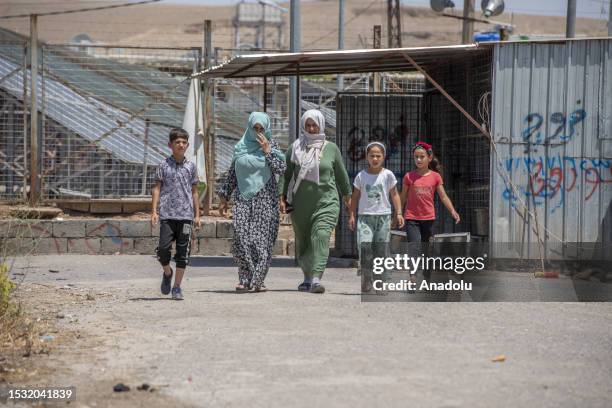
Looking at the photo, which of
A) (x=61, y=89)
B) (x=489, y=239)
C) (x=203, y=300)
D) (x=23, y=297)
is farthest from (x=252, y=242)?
(x=61, y=89)

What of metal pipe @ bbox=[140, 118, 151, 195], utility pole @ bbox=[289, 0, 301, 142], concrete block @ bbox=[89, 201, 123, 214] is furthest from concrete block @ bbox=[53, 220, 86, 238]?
utility pole @ bbox=[289, 0, 301, 142]

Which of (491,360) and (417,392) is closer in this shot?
(417,392)

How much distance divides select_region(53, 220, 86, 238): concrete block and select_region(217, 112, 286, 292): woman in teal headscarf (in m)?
5.79

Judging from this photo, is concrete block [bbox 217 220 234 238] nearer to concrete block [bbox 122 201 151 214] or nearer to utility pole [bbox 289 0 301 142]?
concrete block [bbox 122 201 151 214]

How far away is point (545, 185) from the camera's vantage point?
13.3 metres

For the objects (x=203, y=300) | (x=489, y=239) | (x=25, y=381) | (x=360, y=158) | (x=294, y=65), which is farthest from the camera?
(x=360, y=158)

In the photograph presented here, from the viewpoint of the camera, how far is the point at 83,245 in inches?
645

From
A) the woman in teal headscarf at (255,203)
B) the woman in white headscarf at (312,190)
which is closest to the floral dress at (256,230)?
the woman in teal headscarf at (255,203)

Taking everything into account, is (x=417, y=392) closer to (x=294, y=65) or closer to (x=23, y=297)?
(x=23, y=297)

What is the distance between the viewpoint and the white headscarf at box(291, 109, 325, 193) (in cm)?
1101

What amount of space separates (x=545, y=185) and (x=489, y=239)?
0.92 m

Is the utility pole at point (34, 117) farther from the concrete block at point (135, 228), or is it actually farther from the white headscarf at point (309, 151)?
the white headscarf at point (309, 151)

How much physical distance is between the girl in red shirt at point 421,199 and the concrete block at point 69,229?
252 inches

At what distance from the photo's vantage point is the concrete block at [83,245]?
1636 cm
